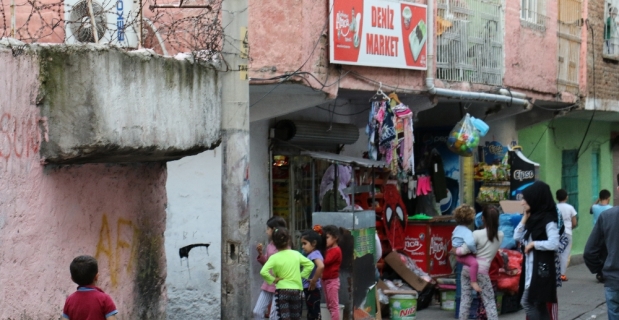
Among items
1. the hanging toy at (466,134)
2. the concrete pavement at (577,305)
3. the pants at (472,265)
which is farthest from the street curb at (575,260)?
the pants at (472,265)

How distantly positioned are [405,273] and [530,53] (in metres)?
5.28

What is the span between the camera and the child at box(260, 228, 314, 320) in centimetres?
932

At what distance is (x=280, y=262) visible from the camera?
9312mm

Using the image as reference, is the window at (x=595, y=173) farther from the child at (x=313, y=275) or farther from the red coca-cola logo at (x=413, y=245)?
the child at (x=313, y=275)

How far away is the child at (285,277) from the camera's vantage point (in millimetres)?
9320

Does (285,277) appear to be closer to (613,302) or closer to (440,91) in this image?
(613,302)

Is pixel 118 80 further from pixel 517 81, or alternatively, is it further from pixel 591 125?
pixel 591 125

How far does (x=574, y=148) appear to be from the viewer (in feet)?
67.7

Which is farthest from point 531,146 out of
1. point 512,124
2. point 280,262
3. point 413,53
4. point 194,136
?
Answer: point 194,136

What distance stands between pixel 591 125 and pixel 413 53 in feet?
31.6

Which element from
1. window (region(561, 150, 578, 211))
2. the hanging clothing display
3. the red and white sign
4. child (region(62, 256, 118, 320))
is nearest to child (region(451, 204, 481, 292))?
the hanging clothing display

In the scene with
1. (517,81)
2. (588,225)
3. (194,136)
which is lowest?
(588,225)

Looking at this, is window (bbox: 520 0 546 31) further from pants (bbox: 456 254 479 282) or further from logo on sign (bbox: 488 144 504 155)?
pants (bbox: 456 254 479 282)

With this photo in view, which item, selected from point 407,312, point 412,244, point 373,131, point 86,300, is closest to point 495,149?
point 412,244
